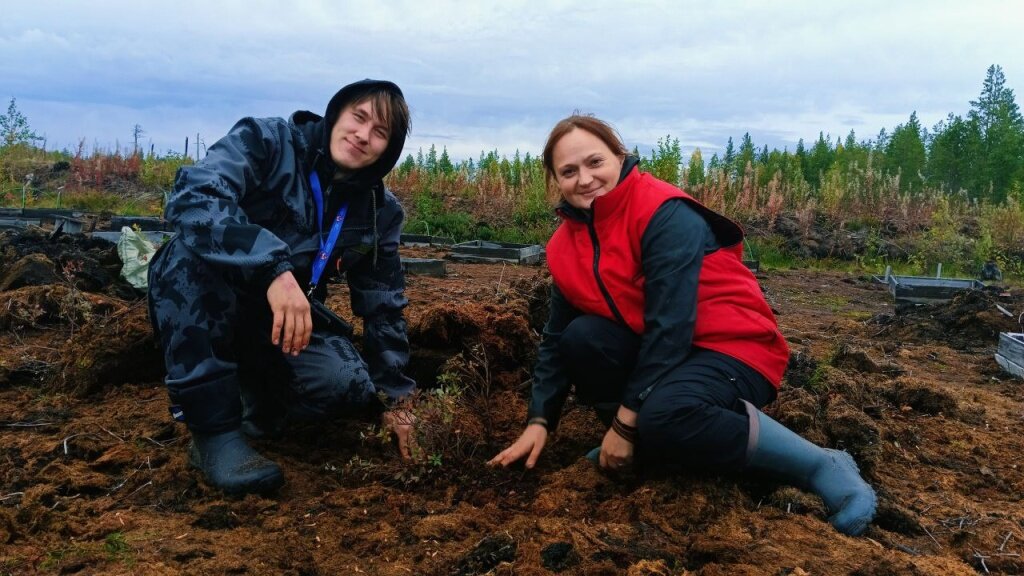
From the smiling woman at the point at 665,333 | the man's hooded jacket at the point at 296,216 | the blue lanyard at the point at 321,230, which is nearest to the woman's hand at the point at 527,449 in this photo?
the smiling woman at the point at 665,333

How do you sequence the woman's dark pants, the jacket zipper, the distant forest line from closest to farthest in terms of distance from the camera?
the woman's dark pants, the jacket zipper, the distant forest line

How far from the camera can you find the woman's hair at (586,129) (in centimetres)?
238

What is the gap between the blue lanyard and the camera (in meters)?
2.67

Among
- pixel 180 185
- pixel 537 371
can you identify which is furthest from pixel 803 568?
pixel 180 185

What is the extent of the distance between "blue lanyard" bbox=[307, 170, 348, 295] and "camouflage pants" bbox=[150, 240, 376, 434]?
0.20 meters

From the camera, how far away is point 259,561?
186 cm

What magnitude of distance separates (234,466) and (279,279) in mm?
629

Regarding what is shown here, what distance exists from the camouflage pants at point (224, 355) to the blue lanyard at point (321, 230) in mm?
203

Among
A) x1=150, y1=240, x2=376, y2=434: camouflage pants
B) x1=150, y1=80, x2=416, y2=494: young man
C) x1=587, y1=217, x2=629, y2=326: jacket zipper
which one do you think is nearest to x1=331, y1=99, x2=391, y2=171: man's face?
x1=150, y1=80, x2=416, y2=494: young man

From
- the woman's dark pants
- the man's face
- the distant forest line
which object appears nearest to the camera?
the woman's dark pants

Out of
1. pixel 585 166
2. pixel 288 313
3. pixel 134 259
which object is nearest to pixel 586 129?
pixel 585 166

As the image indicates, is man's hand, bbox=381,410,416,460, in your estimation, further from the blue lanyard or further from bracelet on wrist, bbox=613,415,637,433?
bracelet on wrist, bbox=613,415,637,433

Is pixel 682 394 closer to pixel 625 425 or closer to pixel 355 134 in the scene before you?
pixel 625 425

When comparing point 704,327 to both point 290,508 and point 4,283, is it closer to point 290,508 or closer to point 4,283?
Result: point 290,508
